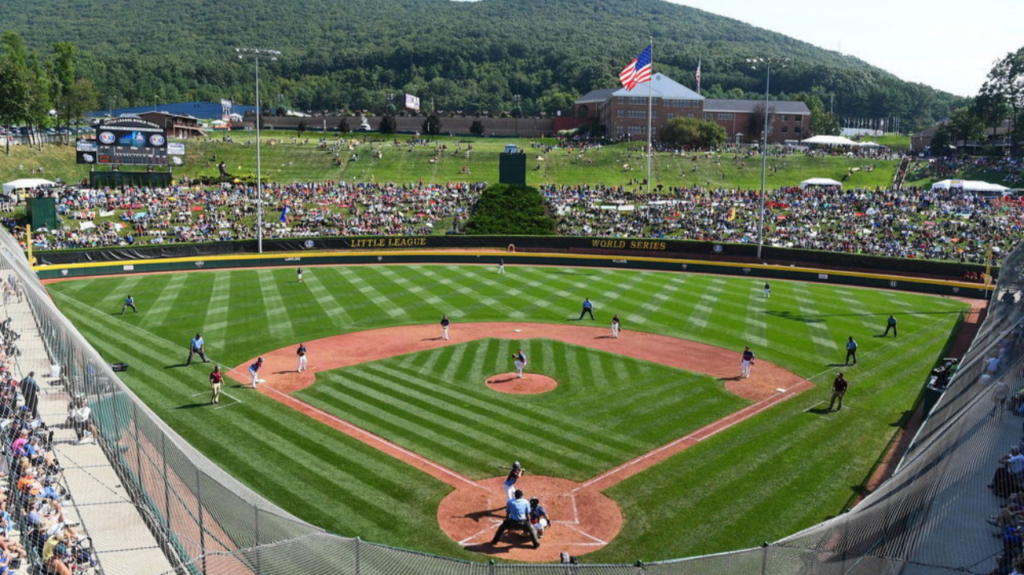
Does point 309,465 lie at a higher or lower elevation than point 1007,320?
lower

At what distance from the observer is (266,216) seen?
6856 centimetres

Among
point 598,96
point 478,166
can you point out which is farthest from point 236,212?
point 598,96

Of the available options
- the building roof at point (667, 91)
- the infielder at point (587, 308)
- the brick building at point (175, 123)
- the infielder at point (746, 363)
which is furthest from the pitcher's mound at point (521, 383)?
the building roof at point (667, 91)

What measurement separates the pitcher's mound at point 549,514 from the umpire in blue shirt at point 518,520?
0.24 metres

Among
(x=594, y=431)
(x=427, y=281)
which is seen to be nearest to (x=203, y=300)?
(x=427, y=281)

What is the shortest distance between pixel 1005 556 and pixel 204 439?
19418mm

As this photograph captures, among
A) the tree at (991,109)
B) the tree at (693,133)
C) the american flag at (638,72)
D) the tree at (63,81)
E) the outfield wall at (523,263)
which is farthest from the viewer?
the tree at (693,133)

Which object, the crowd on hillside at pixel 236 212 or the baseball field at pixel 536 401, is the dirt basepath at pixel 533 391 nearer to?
the baseball field at pixel 536 401

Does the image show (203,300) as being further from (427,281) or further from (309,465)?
(309,465)

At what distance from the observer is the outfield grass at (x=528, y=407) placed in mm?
21094

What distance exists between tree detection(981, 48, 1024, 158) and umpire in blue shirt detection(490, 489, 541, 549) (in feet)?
349

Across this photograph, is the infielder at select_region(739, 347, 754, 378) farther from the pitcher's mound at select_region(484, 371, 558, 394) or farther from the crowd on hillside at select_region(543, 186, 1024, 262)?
the crowd on hillside at select_region(543, 186, 1024, 262)

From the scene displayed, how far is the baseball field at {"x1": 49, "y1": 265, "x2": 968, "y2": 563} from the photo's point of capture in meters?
17.9

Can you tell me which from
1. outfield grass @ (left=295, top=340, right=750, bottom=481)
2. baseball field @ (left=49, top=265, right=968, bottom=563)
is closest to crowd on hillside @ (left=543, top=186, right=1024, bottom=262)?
baseball field @ (left=49, top=265, right=968, bottom=563)
